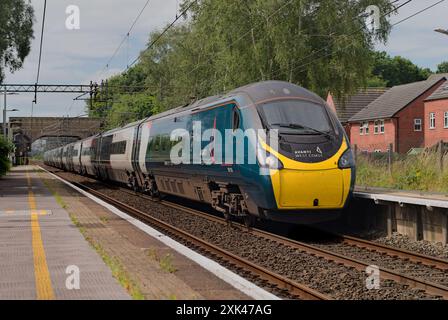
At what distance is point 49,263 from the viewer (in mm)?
8984

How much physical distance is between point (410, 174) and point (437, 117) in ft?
106

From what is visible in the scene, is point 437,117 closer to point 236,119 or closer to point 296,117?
point 236,119

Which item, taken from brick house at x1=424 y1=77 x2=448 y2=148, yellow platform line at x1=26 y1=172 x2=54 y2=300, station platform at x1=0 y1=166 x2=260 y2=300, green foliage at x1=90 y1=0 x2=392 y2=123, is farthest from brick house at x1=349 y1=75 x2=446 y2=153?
yellow platform line at x1=26 y1=172 x2=54 y2=300

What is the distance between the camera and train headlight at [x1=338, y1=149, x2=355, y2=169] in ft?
41.7

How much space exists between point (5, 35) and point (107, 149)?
7.93 metres

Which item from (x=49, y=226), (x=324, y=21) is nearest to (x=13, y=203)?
(x=49, y=226)

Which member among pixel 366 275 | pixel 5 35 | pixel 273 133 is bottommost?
pixel 366 275

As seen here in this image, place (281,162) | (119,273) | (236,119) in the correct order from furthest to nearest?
1. (236,119)
2. (281,162)
3. (119,273)

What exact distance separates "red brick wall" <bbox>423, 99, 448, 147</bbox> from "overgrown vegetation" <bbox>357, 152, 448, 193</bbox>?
27957mm

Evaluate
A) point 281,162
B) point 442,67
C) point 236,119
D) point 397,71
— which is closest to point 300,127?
point 281,162

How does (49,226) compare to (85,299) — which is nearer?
(85,299)

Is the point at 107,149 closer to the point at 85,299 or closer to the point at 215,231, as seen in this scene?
the point at 215,231

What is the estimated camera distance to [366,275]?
938cm
